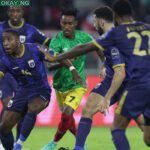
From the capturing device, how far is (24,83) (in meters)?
7.07

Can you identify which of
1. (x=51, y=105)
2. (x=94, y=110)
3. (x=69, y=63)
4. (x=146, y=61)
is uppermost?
(x=146, y=61)

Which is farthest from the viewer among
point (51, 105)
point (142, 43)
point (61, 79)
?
point (51, 105)

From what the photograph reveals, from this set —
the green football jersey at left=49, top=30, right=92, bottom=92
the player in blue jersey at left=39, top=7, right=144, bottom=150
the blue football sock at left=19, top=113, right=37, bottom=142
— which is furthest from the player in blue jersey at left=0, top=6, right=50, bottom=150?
the player in blue jersey at left=39, top=7, right=144, bottom=150

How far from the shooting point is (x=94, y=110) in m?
6.79

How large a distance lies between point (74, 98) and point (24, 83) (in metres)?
0.97

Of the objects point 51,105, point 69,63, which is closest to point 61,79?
point 69,63

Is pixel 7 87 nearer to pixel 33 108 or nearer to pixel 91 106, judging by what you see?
pixel 33 108

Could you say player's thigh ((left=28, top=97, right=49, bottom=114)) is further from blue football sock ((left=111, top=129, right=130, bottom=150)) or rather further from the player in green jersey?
blue football sock ((left=111, top=129, right=130, bottom=150))

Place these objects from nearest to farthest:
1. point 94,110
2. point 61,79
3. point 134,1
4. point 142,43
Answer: point 142,43 < point 94,110 < point 61,79 < point 134,1

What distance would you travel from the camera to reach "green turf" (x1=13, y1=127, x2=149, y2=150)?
847 cm

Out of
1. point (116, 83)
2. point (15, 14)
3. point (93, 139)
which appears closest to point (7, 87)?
point (15, 14)

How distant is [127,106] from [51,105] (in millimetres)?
6130

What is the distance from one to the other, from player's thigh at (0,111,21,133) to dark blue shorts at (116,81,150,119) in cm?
189

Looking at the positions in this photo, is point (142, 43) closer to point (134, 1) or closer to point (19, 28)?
point (19, 28)
